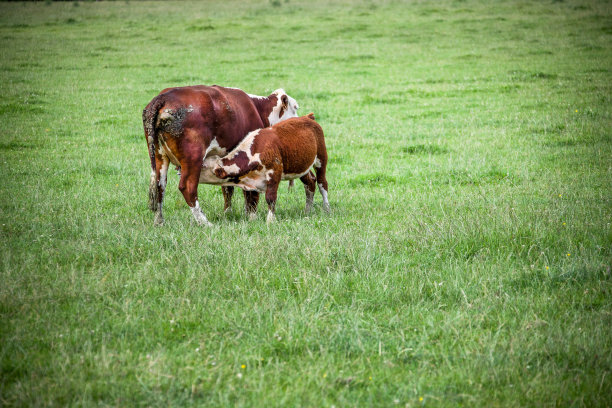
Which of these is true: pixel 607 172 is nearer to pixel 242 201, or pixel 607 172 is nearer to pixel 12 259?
pixel 242 201

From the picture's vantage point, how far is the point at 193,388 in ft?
12.0

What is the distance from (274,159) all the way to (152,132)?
1.68 meters

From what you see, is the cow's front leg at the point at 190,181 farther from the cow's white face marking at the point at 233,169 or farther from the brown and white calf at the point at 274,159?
the cow's white face marking at the point at 233,169

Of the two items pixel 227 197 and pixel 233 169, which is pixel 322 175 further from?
pixel 233 169

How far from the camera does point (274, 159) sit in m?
7.95

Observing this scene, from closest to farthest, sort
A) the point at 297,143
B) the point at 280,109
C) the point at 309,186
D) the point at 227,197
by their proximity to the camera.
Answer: the point at 297,143 → the point at 227,197 → the point at 309,186 → the point at 280,109

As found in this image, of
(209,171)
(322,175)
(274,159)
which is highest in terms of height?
(274,159)

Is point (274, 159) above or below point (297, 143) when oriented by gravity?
below

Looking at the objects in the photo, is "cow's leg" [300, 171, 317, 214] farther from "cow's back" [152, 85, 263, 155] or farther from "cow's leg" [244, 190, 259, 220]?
"cow's back" [152, 85, 263, 155]

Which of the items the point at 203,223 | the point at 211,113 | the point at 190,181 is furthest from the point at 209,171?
the point at 211,113

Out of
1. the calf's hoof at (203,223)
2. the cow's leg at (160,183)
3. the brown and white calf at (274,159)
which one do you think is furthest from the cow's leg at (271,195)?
the cow's leg at (160,183)

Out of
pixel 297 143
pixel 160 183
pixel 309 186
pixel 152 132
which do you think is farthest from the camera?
pixel 309 186

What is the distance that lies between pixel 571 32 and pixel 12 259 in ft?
91.2

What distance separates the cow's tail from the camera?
7.47 metres
